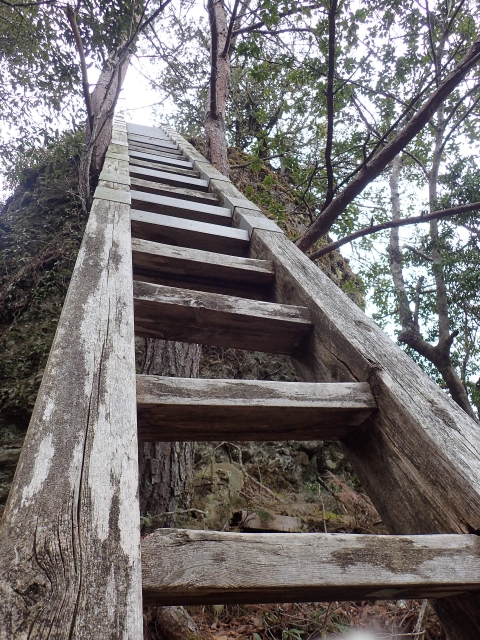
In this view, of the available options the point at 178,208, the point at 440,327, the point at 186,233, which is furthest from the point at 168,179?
the point at 440,327

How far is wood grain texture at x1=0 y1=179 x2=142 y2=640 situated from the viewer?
2.02 feet

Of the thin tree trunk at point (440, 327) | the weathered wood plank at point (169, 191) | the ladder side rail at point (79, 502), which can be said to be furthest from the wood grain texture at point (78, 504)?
the thin tree trunk at point (440, 327)

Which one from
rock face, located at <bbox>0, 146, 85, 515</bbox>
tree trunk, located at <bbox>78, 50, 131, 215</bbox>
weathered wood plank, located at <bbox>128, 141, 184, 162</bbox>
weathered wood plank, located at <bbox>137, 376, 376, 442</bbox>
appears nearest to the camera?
weathered wood plank, located at <bbox>137, 376, 376, 442</bbox>

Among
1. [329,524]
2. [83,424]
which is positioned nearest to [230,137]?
[329,524]

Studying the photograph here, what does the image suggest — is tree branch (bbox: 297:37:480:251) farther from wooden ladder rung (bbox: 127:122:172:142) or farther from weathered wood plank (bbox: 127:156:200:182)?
wooden ladder rung (bbox: 127:122:172:142)

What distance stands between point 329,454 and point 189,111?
22.8 ft

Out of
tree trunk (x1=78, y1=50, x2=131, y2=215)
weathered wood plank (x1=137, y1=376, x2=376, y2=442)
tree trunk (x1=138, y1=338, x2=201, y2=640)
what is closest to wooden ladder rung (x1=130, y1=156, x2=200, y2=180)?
tree trunk (x1=78, y1=50, x2=131, y2=215)

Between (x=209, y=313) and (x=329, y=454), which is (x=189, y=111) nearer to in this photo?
(x=329, y=454)

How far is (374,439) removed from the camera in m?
1.26

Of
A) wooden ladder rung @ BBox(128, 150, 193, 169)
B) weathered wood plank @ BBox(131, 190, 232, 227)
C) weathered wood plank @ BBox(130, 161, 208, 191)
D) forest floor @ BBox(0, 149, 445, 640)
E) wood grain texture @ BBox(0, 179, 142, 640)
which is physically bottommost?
forest floor @ BBox(0, 149, 445, 640)

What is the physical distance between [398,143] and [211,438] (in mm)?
2460

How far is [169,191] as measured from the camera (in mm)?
2984

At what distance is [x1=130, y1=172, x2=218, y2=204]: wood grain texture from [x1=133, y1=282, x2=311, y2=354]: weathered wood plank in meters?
1.53

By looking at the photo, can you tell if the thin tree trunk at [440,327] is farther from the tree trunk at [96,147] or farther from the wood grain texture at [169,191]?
the tree trunk at [96,147]
